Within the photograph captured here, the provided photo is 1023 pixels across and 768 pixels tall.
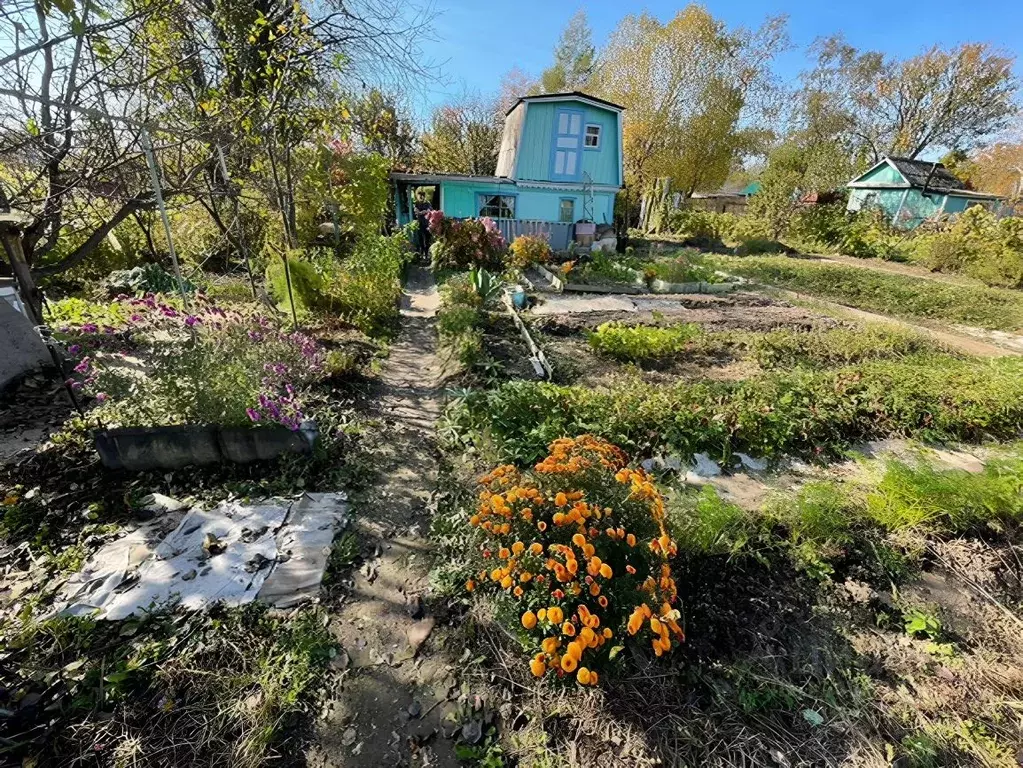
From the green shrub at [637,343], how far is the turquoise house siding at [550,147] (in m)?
10.4

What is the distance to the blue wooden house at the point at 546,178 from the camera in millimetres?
13961

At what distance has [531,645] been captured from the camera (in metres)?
1.97

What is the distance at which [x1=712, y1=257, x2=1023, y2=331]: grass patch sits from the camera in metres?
8.88

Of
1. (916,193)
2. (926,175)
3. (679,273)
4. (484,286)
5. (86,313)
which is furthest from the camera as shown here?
(926,175)

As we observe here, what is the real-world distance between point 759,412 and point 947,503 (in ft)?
4.79

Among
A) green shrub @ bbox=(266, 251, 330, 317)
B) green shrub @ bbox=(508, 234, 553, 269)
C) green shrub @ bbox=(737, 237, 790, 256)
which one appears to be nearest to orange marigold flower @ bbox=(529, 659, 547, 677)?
green shrub @ bbox=(266, 251, 330, 317)

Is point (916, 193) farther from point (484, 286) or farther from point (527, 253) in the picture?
point (484, 286)

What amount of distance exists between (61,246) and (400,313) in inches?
241

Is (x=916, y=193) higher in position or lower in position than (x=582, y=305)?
higher

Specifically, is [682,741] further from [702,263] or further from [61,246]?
[702,263]

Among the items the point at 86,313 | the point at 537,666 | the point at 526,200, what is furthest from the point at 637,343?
the point at 526,200

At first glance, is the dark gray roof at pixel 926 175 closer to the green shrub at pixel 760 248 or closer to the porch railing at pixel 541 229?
the green shrub at pixel 760 248

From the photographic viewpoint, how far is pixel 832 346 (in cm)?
637

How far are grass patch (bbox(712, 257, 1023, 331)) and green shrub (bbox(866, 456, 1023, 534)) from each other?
7.93m
